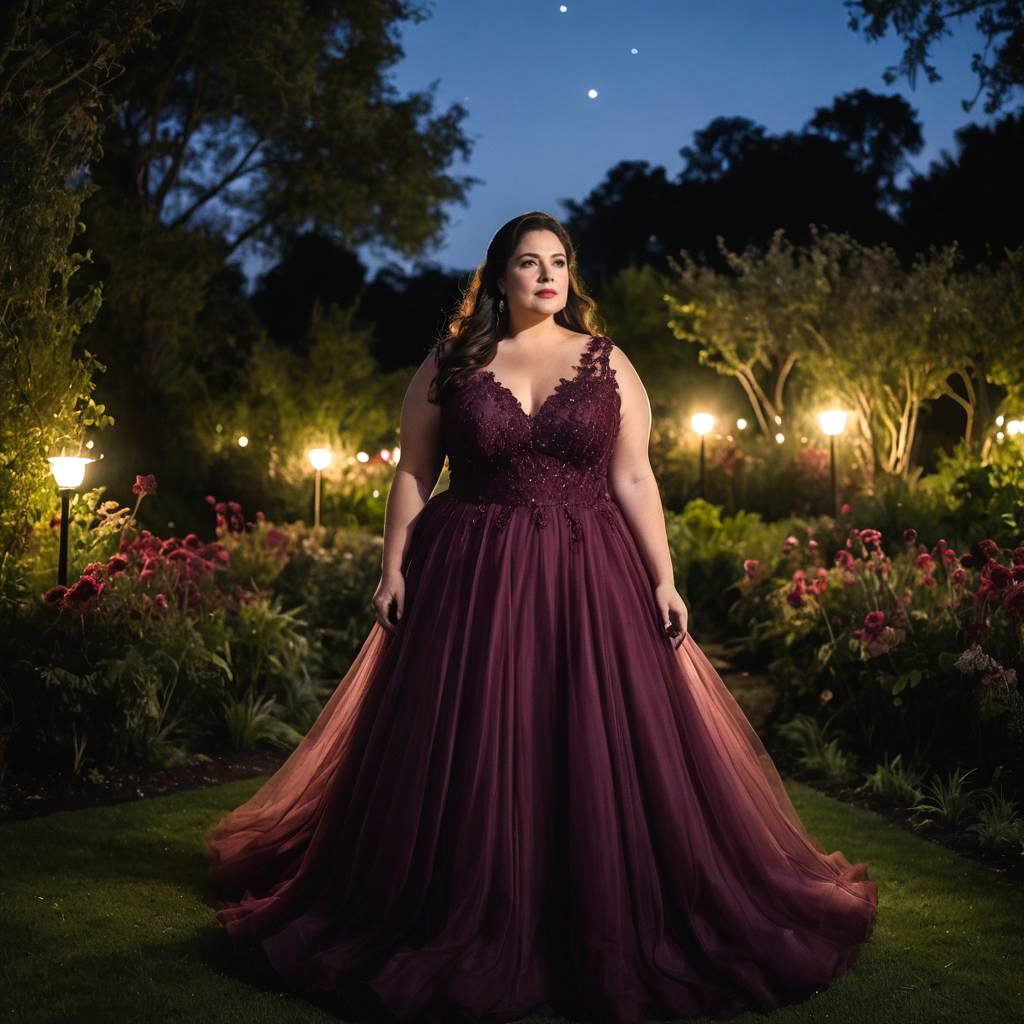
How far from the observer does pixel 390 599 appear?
4051mm

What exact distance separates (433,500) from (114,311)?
16.5 metres

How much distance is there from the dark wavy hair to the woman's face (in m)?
0.03

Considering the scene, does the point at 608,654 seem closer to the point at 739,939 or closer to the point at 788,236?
the point at 739,939

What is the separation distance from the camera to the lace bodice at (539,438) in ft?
12.7

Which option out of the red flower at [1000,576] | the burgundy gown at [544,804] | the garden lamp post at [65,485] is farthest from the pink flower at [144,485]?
the red flower at [1000,576]

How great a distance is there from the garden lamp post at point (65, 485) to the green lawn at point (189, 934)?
1.54m

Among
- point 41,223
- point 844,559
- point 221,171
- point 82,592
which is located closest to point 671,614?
point 82,592

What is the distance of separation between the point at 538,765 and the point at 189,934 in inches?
53.8

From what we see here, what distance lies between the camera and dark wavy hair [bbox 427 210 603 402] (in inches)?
159

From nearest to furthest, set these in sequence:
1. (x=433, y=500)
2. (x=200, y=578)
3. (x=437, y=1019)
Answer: (x=437, y=1019) < (x=433, y=500) < (x=200, y=578)

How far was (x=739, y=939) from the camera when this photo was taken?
142 inches

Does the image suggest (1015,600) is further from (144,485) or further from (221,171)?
(221,171)

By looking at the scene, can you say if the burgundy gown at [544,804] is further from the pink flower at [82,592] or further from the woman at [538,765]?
the pink flower at [82,592]

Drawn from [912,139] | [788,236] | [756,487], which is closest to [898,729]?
[756,487]
